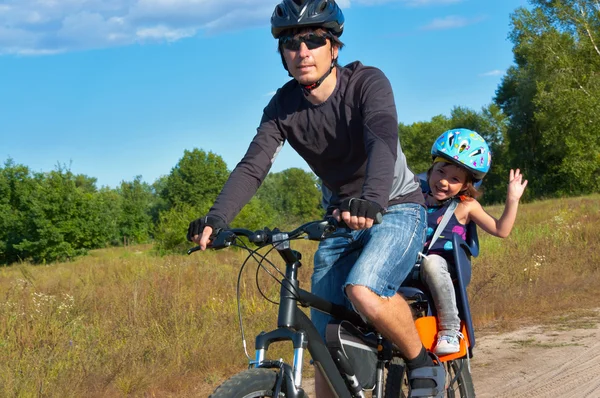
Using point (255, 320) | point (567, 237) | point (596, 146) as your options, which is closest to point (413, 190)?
point (255, 320)

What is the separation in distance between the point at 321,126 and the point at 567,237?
9.24 m

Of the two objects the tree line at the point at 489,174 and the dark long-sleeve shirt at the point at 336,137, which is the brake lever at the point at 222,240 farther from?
the tree line at the point at 489,174

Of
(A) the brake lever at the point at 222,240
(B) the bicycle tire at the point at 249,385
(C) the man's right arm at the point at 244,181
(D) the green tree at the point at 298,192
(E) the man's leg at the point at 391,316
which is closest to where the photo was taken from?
(B) the bicycle tire at the point at 249,385

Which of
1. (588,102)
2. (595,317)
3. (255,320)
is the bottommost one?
(595,317)

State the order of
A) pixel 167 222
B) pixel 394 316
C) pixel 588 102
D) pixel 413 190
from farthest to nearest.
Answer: pixel 588 102 < pixel 167 222 < pixel 413 190 < pixel 394 316

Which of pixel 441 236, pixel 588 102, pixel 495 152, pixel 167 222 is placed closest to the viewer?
pixel 441 236

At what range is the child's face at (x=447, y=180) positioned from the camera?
14.2ft

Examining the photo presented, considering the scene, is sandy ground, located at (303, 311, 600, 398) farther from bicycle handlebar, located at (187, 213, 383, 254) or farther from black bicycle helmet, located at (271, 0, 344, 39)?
black bicycle helmet, located at (271, 0, 344, 39)

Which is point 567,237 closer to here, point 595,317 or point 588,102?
point 595,317

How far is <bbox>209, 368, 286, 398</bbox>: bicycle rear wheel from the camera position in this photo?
254 cm

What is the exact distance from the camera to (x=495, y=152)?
6412 centimetres

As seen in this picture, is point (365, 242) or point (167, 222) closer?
point (365, 242)

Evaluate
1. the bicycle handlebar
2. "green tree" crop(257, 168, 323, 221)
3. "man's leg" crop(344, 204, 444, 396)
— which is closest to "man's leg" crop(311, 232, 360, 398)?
"man's leg" crop(344, 204, 444, 396)

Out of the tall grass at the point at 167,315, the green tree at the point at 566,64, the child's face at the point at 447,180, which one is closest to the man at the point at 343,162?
the child's face at the point at 447,180
